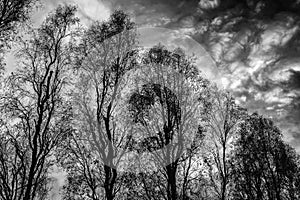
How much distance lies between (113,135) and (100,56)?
5.20 metres

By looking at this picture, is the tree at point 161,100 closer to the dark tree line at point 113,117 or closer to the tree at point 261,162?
the dark tree line at point 113,117

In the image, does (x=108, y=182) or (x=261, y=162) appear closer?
(x=108, y=182)

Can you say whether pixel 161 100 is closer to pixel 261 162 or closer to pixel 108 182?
pixel 108 182

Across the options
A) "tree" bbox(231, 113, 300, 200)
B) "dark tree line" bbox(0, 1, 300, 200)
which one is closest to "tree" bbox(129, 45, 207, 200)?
"dark tree line" bbox(0, 1, 300, 200)

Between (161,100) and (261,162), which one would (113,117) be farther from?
(261,162)

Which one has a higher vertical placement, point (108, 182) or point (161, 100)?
point (161, 100)

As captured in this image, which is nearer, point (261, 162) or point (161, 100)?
point (161, 100)

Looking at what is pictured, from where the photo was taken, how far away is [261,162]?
88.2 ft

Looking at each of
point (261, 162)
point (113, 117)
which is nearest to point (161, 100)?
point (113, 117)

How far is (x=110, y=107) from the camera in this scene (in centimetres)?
1552

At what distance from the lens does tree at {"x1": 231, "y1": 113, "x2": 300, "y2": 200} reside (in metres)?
26.4

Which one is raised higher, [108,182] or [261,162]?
[261,162]

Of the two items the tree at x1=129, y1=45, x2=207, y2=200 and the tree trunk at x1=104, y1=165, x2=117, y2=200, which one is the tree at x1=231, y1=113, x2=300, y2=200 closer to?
the tree at x1=129, y1=45, x2=207, y2=200

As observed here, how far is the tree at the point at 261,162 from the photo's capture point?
26.4 m
